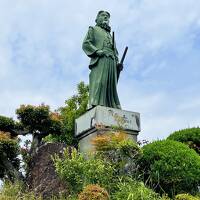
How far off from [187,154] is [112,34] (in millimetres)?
3429

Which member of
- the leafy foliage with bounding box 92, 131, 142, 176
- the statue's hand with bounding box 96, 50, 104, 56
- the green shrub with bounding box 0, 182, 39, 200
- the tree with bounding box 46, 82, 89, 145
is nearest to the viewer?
the green shrub with bounding box 0, 182, 39, 200

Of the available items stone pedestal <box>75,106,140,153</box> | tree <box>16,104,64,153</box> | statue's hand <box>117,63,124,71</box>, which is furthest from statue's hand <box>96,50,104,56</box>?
tree <box>16,104,64,153</box>

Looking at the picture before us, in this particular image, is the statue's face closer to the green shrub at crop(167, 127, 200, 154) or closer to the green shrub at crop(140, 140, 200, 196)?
the green shrub at crop(167, 127, 200, 154)

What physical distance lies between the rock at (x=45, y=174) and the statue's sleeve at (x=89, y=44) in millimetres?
2251

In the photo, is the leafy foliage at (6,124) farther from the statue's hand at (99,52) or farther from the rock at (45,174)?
the statue's hand at (99,52)

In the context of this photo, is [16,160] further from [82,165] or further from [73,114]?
[73,114]

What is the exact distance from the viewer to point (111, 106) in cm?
1041

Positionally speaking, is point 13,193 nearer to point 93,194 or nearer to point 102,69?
point 93,194

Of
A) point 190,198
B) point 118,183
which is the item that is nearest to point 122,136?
point 118,183

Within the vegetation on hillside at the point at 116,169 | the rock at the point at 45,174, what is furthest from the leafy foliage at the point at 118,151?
the rock at the point at 45,174

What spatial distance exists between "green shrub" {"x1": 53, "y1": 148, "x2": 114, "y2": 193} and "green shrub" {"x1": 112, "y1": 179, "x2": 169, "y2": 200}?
0.32 metres

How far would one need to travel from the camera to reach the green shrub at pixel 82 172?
827cm

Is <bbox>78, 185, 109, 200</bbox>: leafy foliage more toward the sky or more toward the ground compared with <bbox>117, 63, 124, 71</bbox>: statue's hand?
more toward the ground

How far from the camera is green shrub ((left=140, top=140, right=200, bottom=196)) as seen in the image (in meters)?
8.77
